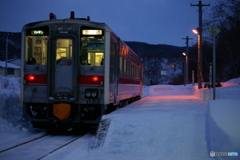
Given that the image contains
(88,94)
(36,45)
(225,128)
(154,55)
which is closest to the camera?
(225,128)

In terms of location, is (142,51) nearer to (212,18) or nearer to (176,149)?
(212,18)

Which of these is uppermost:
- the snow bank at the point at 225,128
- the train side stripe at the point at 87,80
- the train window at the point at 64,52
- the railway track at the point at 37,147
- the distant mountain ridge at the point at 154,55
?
the distant mountain ridge at the point at 154,55

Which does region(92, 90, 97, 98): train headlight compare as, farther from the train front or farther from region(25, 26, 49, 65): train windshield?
region(25, 26, 49, 65): train windshield

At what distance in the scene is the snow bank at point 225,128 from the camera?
5.42 metres

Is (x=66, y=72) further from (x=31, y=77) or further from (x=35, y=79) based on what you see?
(x=31, y=77)

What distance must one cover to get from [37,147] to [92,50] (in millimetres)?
3447

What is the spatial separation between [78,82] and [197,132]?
3.95 metres

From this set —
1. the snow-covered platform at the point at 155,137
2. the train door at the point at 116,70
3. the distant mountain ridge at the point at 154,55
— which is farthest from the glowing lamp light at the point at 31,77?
the distant mountain ridge at the point at 154,55

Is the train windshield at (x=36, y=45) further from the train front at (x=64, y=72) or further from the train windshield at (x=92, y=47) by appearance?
the train windshield at (x=92, y=47)

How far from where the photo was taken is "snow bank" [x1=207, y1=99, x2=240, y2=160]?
5.42m

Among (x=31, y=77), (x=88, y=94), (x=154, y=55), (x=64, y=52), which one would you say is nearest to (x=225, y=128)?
(x=88, y=94)

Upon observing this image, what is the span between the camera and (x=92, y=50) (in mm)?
9766

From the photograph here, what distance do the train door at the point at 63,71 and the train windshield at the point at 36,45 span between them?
381 millimetres

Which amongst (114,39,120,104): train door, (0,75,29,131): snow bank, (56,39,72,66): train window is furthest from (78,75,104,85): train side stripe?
(0,75,29,131): snow bank
